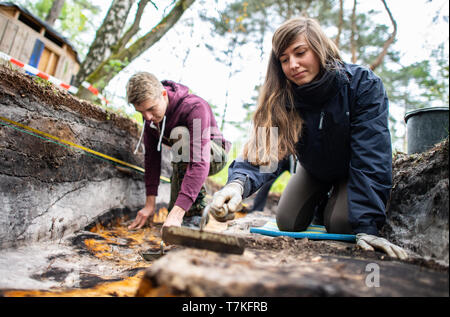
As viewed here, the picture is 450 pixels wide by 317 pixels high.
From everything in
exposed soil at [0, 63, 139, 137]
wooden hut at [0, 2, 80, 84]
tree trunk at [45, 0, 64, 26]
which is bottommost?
exposed soil at [0, 63, 139, 137]

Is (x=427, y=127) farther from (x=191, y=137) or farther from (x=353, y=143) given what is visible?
(x=191, y=137)

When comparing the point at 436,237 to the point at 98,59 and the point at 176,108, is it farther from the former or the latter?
the point at 98,59

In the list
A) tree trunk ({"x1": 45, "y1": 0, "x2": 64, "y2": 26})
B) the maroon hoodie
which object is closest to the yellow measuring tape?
the maroon hoodie

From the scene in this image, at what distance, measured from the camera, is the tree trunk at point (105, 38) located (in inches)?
157

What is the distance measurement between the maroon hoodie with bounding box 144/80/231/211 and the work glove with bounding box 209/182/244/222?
771 mm

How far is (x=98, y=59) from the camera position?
3.99 meters

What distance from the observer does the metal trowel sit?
39.4 inches

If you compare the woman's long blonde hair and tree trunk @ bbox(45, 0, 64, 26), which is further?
tree trunk @ bbox(45, 0, 64, 26)

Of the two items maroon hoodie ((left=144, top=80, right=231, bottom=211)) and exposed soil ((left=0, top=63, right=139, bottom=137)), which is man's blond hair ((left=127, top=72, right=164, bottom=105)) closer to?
maroon hoodie ((left=144, top=80, right=231, bottom=211))

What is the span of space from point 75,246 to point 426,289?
2133 millimetres

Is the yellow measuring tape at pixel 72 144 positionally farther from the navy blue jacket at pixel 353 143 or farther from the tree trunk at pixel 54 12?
the tree trunk at pixel 54 12

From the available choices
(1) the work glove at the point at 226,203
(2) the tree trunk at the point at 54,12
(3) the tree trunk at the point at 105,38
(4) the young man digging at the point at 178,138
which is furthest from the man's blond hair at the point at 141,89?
(2) the tree trunk at the point at 54,12

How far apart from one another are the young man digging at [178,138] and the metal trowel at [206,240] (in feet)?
3.57
